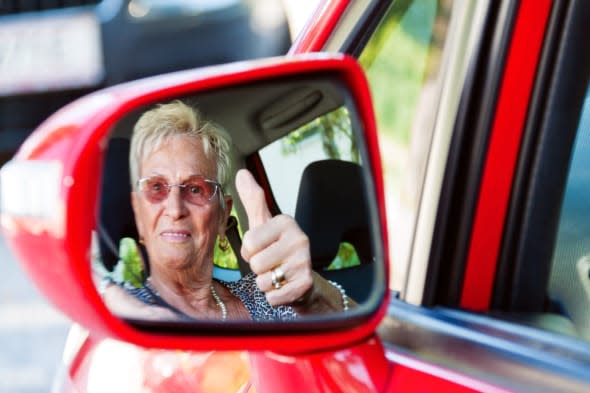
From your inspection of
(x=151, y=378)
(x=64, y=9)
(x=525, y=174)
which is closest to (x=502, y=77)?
(x=525, y=174)

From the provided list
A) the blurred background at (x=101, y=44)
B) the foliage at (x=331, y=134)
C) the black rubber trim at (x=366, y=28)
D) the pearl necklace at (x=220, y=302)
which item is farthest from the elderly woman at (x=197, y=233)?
the blurred background at (x=101, y=44)

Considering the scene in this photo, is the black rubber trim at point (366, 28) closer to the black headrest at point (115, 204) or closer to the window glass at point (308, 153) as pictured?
the window glass at point (308, 153)

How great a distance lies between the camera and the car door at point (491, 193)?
150 cm

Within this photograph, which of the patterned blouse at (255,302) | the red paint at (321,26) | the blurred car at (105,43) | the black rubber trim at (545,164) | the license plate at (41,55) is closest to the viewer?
the patterned blouse at (255,302)

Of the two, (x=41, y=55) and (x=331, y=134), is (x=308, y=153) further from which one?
(x=41, y=55)

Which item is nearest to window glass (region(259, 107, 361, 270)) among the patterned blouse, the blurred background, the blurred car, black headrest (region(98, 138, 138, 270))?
the patterned blouse

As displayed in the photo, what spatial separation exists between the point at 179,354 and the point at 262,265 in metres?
0.52

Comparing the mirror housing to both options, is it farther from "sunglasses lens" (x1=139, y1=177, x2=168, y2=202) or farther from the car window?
the car window

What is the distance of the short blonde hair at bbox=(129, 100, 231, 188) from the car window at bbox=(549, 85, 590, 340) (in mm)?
549

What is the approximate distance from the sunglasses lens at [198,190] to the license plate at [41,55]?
37.6ft

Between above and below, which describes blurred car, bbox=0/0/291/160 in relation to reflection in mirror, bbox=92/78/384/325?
below

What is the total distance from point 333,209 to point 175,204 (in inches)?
9.6

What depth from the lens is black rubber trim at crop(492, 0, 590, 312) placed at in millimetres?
1499

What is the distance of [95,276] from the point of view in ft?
3.75
